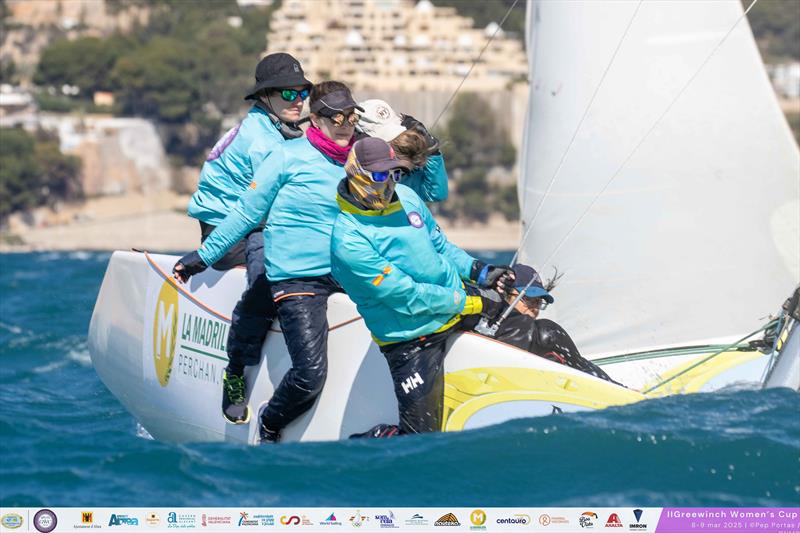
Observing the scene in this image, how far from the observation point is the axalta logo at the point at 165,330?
Result: 6.40 meters

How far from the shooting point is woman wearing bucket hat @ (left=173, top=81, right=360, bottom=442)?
552 cm

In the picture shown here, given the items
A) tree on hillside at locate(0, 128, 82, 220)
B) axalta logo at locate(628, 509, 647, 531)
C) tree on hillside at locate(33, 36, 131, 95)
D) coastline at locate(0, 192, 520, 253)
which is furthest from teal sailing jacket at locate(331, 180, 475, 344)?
tree on hillside at locate(33, 36, 131, 95)

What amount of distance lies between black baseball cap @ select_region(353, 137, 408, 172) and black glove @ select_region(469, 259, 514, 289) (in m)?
0.70

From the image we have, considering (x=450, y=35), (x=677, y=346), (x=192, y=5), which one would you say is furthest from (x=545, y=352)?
(x=192, y=5)

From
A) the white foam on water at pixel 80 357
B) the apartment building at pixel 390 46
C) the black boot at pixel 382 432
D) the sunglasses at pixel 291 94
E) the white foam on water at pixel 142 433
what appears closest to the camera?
the black boot at pixel 382 432

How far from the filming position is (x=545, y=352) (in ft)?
19.3

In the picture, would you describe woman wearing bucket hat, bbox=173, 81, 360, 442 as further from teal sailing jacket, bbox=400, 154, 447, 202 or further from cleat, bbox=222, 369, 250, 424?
teal sailing jacket, bbox=400, 154, 447, 202

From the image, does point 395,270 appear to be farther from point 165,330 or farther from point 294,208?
point 165,330

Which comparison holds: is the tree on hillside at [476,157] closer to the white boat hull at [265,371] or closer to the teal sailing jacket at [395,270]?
the white boat hull at [265,371]

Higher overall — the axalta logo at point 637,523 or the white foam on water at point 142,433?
the axalta logo at point 637,523

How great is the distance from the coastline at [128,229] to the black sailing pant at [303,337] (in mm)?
40280

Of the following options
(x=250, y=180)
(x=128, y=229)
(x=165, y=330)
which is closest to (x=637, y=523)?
(x=250, y=180)

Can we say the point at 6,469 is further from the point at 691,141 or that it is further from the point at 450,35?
the point at 450,35

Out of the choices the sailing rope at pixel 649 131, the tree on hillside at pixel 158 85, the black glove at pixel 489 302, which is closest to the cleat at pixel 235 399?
the black glove at pixel 489 302
